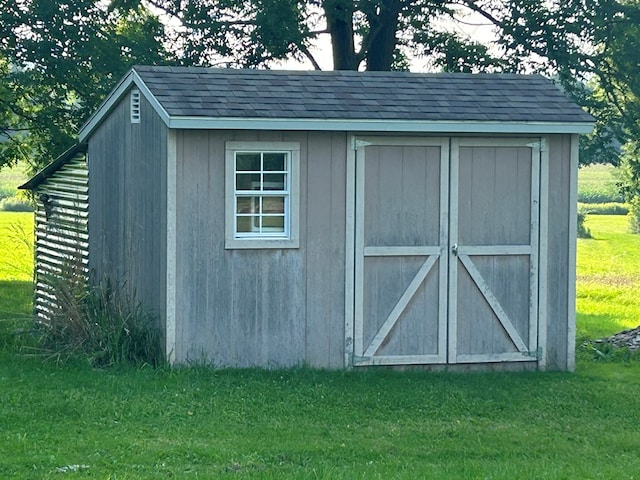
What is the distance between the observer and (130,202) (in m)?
12.5

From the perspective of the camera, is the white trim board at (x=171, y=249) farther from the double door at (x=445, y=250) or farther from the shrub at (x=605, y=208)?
the shrub at (x=605, y=208)

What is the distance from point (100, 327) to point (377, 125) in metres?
3.32

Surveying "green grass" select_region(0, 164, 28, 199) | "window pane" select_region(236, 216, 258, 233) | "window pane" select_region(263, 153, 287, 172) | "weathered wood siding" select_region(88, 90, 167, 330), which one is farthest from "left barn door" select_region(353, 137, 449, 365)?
"green grass" select_region(0, 164, 28, 199)

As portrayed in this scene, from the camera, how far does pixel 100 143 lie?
13508 mm

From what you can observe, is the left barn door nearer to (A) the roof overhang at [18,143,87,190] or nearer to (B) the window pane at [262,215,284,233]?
(B) the window pane at [262,215,284,233]

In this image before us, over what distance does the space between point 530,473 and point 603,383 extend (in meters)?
3.97

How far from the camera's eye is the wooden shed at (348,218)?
11.5m

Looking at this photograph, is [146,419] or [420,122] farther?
[420,122]

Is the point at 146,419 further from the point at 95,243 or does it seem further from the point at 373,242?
the point at 95,243

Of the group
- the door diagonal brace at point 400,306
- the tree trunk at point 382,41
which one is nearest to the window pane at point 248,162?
the door diagonal brace at point 400,306

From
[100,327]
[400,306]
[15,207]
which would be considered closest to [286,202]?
[400,306]

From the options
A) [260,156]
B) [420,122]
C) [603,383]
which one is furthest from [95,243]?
[603,383]

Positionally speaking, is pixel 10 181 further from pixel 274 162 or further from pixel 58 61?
pixel 274 162

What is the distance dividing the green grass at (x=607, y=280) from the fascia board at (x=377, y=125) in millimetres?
4676
